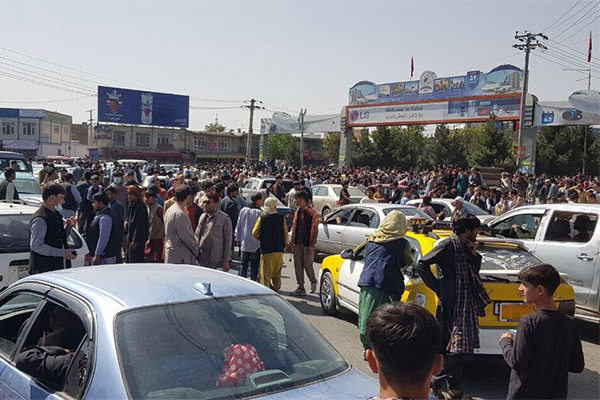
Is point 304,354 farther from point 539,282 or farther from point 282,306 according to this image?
point 539,282

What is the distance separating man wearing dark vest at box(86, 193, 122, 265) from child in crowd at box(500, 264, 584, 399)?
5884 millimetres

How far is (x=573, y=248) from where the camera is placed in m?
8.12

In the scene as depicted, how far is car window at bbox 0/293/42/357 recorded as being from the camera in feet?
12.9

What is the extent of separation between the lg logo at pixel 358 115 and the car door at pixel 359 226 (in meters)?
34.2

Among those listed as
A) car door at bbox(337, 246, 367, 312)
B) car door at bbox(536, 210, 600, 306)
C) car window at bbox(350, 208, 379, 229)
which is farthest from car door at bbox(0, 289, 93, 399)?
car window at bbox(350, 208, 379, 229)

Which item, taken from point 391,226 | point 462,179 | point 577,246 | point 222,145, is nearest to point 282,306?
point 391,226

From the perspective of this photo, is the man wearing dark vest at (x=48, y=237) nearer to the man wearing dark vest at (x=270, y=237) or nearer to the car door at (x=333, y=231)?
the man wearing dark vest at (x=270, y=237)

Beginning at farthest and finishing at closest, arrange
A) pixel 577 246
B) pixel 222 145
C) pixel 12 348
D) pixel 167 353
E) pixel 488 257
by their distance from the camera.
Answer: pixel 222 145
pixel 577 246
pixel 488 257
pixel 12 348
pixel 167 353

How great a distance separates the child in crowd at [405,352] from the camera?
6.44 feet

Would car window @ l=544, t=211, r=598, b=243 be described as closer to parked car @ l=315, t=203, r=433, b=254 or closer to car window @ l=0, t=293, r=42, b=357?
parked car @ l=315, t=203, r=433, b=254

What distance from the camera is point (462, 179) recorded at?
2259cm

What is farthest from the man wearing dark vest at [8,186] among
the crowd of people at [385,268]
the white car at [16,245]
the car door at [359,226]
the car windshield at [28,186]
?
the car door at [359,226]

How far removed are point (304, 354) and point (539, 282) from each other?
150 cm

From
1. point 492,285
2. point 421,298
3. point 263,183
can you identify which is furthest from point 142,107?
point 492,285
